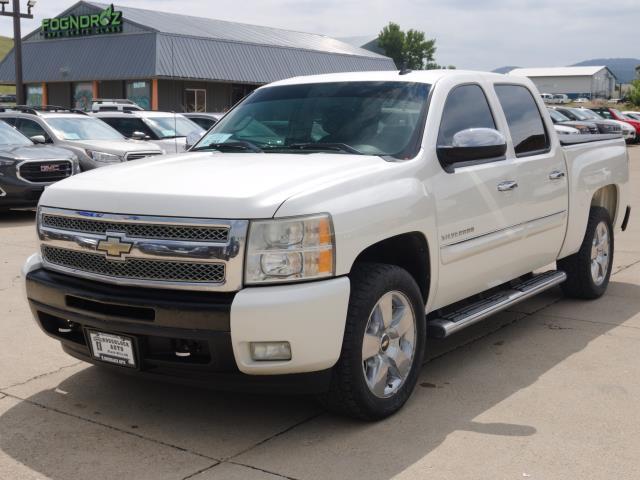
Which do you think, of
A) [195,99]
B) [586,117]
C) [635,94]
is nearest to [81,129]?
[586,117]

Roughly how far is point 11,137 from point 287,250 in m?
11.5

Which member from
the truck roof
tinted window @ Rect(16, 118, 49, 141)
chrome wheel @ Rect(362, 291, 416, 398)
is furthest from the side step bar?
tinted window @ Rect(16, 118, 49, 141)

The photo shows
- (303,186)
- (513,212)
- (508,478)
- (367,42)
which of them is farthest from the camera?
(367,42)

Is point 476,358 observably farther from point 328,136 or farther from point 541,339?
point 328,136

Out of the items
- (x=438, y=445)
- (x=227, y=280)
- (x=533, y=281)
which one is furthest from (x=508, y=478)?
(x=533, y=281)

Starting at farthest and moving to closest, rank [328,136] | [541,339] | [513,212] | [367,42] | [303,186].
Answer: [367,42], [541,339], [513,212], [328,136], [303,186]

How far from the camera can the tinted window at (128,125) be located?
1773 centimetres

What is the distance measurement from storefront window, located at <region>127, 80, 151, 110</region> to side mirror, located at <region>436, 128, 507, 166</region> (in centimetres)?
3705

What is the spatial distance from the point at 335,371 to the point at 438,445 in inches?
23.7

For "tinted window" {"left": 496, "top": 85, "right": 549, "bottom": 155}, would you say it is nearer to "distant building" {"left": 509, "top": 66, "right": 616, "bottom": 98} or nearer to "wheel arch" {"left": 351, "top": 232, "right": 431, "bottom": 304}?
"wheel arch" {"left": 351, "top": 232, "right": 431, "bottom": 304}

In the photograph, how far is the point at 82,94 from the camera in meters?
44.5

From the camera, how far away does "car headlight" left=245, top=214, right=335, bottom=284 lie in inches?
149

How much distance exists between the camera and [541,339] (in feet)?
19.5

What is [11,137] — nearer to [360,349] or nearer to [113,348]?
[113,348]
